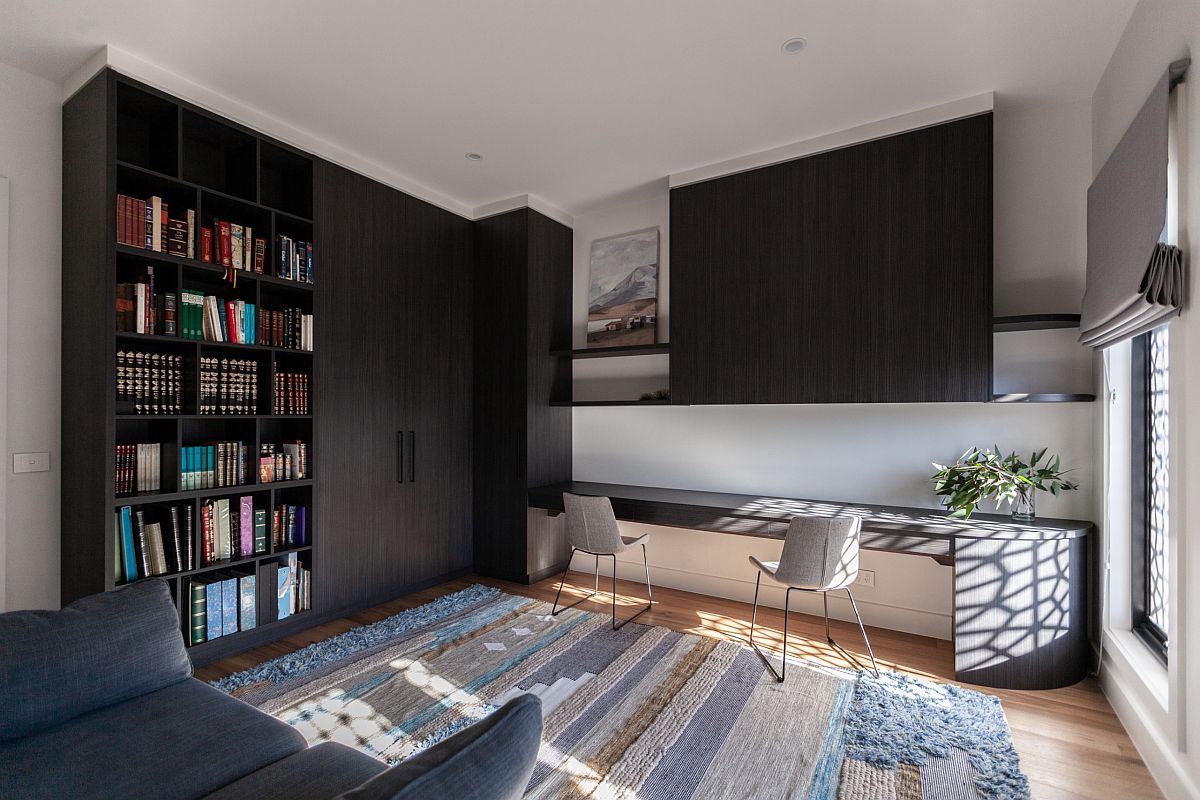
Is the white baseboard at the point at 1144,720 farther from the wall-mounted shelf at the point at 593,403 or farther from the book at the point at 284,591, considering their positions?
the book at the point at 284,591

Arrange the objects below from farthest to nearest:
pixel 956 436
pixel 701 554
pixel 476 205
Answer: pixel 476 205 < pixel 701 554 < pixel 956 436

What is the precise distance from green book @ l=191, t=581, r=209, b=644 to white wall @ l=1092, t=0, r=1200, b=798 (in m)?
3.88

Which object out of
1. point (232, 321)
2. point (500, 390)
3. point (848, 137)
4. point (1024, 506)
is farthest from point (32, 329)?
point (1024, 506)

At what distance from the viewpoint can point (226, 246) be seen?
9.78ft

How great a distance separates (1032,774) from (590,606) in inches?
91.9

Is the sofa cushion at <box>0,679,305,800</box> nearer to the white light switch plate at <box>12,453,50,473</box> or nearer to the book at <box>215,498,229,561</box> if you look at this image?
the book at <box>215,498,229,561</box>

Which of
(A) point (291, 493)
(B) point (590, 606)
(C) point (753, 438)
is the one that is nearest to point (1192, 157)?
(C) point (753, 438)

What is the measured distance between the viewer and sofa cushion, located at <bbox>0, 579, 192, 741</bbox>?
1425 millimetres

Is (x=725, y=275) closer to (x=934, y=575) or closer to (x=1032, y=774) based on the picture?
(x=934, y=575)

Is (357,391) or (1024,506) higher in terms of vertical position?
(357,391)

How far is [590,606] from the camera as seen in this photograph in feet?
12.3

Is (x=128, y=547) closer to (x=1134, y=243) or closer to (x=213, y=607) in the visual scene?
(x=213, y=607)

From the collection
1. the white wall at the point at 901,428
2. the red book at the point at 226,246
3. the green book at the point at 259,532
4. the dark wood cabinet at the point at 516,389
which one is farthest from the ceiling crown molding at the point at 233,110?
the green book at the point at 259,532

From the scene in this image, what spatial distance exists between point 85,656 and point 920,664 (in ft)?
10.9
